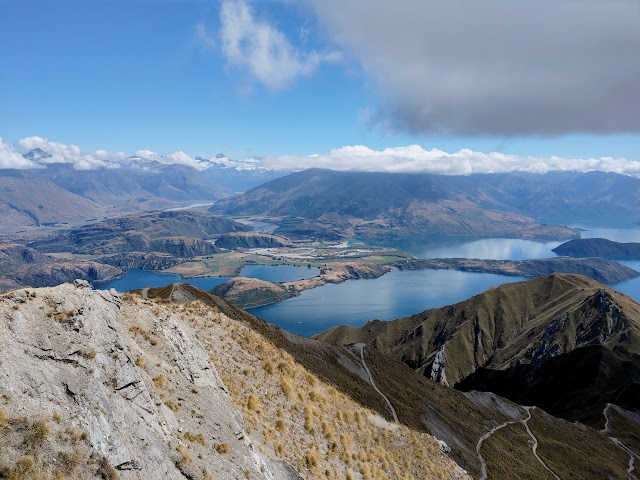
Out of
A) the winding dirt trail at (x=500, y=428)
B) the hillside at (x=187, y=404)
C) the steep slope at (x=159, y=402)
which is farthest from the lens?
the winding dirt trail at (x=500, y=428)

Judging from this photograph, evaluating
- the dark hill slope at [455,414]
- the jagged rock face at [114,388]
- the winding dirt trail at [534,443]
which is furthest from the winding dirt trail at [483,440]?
the jagged rock face at [114,388]

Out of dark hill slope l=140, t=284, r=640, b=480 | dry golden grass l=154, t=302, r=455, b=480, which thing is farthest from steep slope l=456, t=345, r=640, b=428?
dry golden grass l=154, t=302, r=455, b=480

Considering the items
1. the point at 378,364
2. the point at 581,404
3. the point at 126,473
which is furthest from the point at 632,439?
the point at 126,473

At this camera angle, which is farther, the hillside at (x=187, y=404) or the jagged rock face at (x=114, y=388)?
the jagged rock face at (x=114, y=388)

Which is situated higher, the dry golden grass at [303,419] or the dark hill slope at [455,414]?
the dry golden grass at [303,419]

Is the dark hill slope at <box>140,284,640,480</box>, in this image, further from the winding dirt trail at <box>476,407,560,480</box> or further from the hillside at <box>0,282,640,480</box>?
the winding dirt trail at <box>476,407,560,480</box>

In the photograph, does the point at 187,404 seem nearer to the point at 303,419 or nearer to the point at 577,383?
the point at 303,419

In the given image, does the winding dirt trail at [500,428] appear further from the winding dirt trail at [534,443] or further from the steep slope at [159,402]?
the steep slope at [159,402]

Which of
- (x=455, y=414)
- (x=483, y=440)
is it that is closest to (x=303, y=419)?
(x=483, y=440)

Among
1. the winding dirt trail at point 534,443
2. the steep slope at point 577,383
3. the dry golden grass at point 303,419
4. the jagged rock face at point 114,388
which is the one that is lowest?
the steep slope at point 577,383
